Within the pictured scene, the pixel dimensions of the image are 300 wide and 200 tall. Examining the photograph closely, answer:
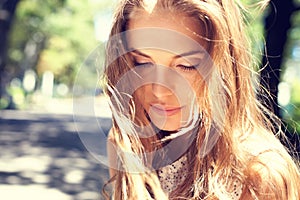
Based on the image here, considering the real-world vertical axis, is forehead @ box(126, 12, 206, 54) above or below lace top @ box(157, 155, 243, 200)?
above

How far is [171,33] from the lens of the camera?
92cm

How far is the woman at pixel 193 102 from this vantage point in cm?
92

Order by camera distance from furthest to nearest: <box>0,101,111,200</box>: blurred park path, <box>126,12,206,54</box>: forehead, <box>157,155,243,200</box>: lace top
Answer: <box>0,101,111,200</box>: blurred park path → <box>157,155,243,200</box>: lace top → <box>126,12,206,54</box>: forehead

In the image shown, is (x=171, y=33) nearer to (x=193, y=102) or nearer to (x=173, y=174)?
(x=193, y=102)

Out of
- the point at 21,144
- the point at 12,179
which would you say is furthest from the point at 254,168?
the point at 21,144

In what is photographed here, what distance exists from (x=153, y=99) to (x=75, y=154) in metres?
7.55

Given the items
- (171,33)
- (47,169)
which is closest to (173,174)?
(171,33)

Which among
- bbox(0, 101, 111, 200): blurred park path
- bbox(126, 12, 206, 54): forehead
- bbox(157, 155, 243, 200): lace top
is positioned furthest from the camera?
bbox(0, 101, 111, 200): blurred park path

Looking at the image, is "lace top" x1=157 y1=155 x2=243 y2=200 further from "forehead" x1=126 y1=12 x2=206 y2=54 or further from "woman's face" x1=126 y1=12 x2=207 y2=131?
"forehead" x1=126 y1=12 x2=206 y2=54

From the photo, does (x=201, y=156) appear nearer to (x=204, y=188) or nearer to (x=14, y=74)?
(x=204, y=188)

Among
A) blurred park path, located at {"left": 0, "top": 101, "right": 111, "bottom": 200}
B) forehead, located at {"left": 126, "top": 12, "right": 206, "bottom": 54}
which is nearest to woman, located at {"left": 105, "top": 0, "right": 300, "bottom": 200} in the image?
forehead, located at {"left": 126, "top": 12, "right": 206, "bottom": 54}

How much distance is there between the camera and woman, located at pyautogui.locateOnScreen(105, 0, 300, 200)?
3.00 ft

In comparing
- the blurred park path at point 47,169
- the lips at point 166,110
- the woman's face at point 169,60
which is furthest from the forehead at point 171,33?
the blurred park path at point 47,169

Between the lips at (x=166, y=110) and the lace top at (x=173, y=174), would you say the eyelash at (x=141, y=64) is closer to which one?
the lips at (x=166, y=110)
